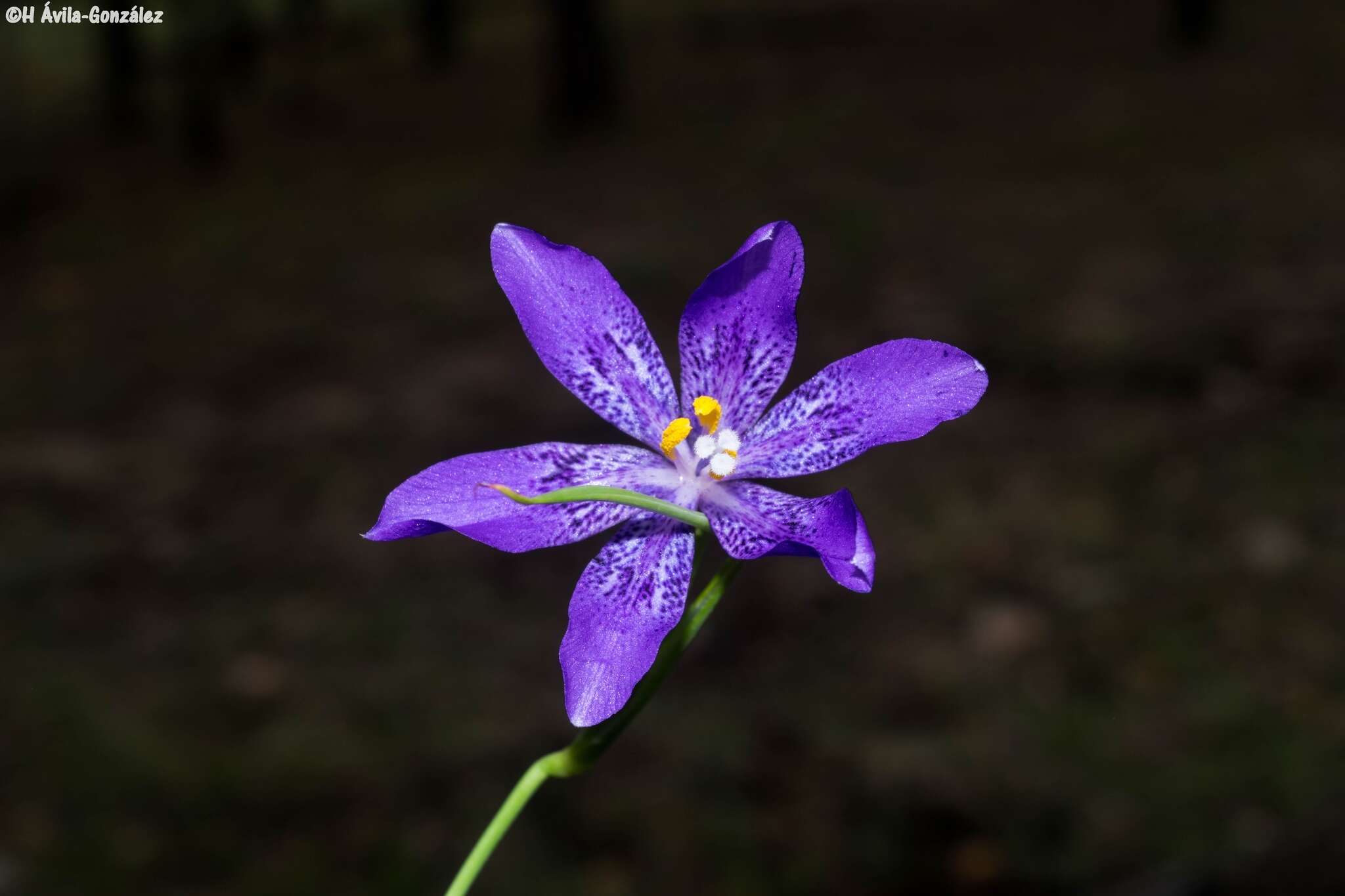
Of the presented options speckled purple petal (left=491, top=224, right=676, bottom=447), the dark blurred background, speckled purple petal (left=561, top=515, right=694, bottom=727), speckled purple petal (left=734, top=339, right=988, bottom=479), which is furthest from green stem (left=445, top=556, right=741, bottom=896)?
the dark blurred background

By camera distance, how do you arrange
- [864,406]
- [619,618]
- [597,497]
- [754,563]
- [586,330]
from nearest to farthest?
1. [597,497]
2. [619,618]
3. [864,406]
4. [586,330]
5. [754,563]

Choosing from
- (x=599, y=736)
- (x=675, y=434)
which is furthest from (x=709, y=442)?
(x=599, y=736)

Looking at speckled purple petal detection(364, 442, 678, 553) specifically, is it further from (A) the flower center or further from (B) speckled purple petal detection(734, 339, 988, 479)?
(B) speckled purple petal detection(734, 339, 988, 479)

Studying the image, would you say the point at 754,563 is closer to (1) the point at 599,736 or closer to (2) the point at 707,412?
(2) the point at 707,412

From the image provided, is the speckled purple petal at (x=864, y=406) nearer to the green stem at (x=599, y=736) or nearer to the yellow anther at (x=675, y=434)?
the yellow anther at (x=675, y=434)

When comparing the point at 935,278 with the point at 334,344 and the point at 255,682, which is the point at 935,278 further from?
the point at 255,682

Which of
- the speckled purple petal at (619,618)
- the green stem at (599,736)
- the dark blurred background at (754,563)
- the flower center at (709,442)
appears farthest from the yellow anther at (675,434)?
the dark blurred background at (754,563)

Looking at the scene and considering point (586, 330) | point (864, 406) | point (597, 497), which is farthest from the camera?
point (586, 330)

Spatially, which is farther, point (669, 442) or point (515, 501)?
point (669, 442)
